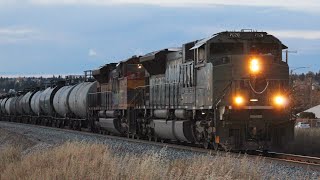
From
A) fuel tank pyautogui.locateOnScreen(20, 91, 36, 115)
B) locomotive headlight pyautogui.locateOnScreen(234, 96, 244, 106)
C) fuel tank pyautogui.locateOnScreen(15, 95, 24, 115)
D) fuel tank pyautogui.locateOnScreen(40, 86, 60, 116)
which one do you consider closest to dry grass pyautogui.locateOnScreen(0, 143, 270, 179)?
locomotive headlight pyautogui.locateOnScreen(234, 96, 244, 106)

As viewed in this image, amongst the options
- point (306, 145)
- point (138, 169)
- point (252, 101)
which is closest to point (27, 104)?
point (306, 145)

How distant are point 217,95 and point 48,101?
28798mm

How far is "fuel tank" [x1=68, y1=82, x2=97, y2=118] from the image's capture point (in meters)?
32.8

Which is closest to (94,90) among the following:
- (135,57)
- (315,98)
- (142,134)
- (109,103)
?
(109,103)

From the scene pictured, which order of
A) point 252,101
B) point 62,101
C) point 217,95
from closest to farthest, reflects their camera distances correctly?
point 252,101
point 217,95
point 62,101

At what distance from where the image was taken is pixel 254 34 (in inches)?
662

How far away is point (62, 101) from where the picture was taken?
126ft

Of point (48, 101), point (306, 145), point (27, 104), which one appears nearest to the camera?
point (306, 145)

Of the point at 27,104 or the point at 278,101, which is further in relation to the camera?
the point at 27,104

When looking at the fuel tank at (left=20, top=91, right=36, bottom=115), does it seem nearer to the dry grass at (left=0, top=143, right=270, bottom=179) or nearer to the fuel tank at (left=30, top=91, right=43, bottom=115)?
the fuel tank at (left=30, top=91, right=43, bottom=115)

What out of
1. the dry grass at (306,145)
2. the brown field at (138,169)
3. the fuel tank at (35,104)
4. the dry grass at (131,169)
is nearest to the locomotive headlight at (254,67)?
the dry grass at (306,145)

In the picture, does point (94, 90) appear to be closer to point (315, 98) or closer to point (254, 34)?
point (254, 34)

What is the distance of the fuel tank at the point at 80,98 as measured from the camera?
32750mm

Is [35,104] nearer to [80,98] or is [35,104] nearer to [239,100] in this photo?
[80,98]
